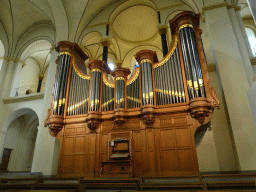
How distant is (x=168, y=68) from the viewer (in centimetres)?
688

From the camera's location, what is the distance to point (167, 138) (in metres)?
6.15

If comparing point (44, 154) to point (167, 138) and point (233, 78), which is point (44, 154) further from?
point (233, 78)

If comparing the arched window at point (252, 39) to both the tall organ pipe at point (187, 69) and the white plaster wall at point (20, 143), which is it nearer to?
the tall organ pipe at point (187, 69)

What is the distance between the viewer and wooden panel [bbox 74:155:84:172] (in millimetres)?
6711

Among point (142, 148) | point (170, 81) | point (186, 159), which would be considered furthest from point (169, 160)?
point (170, 81)

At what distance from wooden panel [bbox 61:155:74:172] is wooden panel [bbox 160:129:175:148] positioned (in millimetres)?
3270

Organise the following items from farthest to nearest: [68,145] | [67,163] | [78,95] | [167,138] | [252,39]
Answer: [252,39] → [78,95] → [68,145] → [67,163] → [167,138]

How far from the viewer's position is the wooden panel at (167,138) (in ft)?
19.9

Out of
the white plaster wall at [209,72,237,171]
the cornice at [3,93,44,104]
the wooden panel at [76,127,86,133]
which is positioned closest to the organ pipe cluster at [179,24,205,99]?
the white plaster wall at [209,72,237,171]

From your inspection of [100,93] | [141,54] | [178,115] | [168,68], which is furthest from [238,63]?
[100,93]

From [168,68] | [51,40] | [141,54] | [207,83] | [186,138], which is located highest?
[51,40]

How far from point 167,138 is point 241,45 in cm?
462

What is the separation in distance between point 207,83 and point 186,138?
1825mm

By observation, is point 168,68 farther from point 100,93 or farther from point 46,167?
point 46,167
